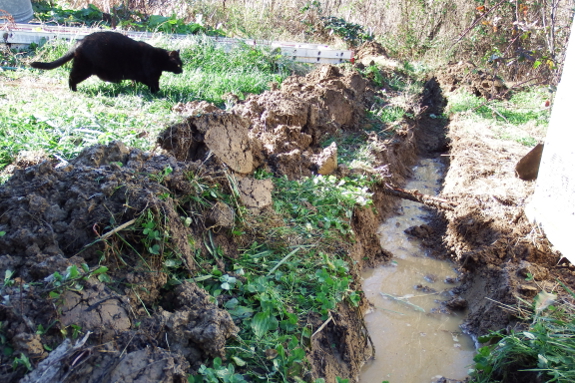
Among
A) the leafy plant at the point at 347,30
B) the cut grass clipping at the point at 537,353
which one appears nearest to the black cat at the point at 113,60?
the cut grass clipping at the point at 537,353

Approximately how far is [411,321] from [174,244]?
232 centimetres

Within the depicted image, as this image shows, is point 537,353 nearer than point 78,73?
Yes

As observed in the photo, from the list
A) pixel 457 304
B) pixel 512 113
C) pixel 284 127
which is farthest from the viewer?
pixel 512 113

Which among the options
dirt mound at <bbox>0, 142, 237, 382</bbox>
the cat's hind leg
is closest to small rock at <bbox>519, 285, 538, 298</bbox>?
dirt mound at <bbox>0, 142, 237, 382</bbox>

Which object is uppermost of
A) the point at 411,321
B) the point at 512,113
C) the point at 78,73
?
the point at 78,73

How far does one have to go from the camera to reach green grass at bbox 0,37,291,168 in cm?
456

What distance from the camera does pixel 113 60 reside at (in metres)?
6.77

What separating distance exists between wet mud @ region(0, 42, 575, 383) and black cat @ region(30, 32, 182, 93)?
194 centimetres

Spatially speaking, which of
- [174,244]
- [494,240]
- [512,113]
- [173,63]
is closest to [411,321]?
[494,240]

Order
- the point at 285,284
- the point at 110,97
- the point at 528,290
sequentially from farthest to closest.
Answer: the point at 110,97 < the point at 528,290 < the point at 285,284

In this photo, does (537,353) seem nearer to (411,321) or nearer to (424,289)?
(411,321)

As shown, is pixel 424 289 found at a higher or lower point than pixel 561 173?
lower

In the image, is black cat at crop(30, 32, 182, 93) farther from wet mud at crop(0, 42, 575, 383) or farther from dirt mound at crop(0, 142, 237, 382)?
dirt mound at crop(0, 142, 237, 382)

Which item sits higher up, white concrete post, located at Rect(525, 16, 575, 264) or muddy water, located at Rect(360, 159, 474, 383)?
white concrete post, located at Rect(525, 16, 575, 264)
